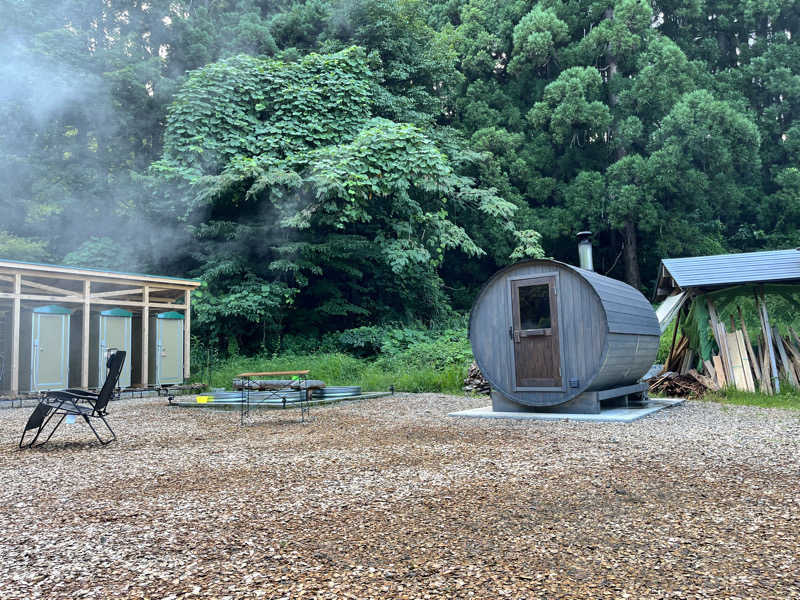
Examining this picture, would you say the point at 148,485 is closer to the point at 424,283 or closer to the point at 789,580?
the point at 789,580

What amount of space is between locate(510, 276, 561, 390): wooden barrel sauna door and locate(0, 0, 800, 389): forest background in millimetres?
3592

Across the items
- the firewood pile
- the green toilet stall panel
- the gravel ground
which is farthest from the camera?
the green toilet stall panel

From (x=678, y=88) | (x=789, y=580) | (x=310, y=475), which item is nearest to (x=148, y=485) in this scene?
(x=310, y=475)

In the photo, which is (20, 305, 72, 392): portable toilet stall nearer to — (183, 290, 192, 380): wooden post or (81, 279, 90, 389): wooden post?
(81, 279, 90, 389): wooden post

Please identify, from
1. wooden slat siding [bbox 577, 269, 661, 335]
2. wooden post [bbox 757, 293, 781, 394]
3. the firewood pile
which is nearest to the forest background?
the firewood pile

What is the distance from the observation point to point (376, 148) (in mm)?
13086

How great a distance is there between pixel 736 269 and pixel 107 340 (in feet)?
38.5

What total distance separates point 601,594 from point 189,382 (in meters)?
12.4

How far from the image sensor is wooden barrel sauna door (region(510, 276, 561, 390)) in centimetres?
732

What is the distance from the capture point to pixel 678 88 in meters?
17.4

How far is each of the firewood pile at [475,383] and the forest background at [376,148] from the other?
421 millimetres

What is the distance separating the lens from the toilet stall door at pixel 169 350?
41.3ft

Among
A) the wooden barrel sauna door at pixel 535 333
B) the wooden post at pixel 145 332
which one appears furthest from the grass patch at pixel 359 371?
the wooden barrel sauna door at pixel 535 333

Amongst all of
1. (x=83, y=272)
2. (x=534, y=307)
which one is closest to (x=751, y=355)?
(x=534, y=307)
